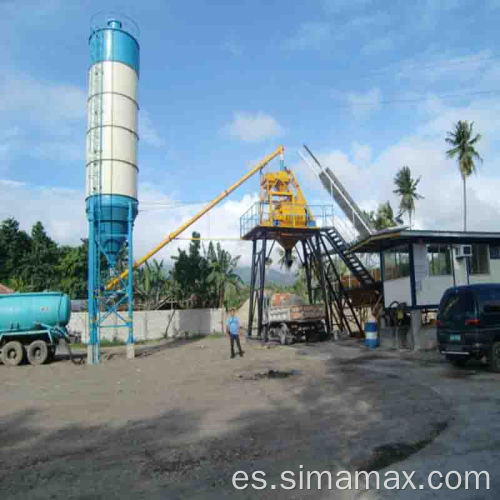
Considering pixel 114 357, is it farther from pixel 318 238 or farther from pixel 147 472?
pixel 147 472

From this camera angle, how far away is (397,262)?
68.6ft

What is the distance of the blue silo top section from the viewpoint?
21703 mm

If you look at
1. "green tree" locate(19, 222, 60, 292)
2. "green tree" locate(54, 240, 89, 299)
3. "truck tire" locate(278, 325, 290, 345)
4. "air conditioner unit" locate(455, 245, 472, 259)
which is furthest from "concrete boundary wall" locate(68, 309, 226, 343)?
"air conditioner unit" locate(455, 245, 472, 259)

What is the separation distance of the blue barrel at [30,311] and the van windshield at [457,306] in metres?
15.5

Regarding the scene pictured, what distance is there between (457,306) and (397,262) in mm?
7727

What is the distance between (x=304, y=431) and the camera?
741 cm

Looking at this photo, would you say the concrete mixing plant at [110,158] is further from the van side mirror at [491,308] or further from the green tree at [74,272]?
the green tree at [74,272]

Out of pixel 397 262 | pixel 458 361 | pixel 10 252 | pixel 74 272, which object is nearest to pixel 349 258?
pixel 397 262

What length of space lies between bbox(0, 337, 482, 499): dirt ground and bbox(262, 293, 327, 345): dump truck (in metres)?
8.44

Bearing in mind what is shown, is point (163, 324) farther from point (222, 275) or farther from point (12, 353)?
point (12, 353)

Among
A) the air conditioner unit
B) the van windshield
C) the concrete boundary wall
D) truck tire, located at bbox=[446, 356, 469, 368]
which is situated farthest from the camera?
the concrete boundary wall

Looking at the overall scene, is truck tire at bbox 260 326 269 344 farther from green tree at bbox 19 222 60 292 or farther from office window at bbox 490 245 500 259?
green tree at bbox 19 222 60 292

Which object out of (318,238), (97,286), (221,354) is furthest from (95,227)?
(318,238)

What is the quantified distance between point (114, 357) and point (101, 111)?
11.5 metres
